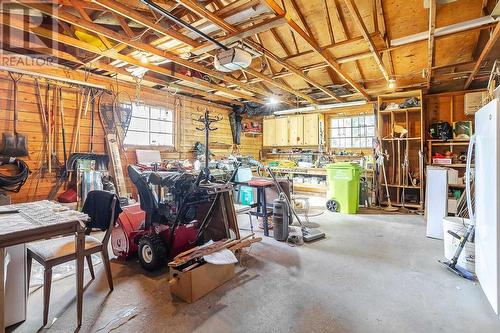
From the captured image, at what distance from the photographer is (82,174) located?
A: 453cm

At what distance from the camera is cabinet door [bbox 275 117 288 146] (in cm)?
818

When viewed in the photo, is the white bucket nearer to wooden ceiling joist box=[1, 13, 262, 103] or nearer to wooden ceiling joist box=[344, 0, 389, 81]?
wooden ceiling joist box=[344, 0, 389, 81]

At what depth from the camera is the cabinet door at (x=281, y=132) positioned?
818 cm

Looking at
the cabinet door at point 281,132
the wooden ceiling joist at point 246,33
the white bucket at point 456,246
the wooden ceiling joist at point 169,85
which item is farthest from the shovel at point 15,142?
the cabinet door at point 281,132

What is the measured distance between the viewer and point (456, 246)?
9.67 ft

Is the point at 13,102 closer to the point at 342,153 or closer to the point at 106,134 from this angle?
the point at 106,134

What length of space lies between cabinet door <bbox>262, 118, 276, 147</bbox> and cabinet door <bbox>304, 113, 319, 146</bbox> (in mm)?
1148

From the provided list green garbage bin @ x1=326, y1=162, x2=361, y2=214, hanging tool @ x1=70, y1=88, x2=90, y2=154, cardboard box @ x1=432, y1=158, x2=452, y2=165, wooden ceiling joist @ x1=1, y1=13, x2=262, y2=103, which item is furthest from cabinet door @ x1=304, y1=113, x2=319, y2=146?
hanging tool @ x1=70, y1=88, x2=90, y2=154

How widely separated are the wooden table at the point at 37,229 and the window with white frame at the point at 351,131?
7.01 m

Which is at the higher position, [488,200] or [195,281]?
[488,200]

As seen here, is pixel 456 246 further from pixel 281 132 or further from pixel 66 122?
pixel 66 122

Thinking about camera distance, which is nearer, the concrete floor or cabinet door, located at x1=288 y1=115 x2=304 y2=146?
the concrete floor

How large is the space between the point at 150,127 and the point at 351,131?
5.46 m

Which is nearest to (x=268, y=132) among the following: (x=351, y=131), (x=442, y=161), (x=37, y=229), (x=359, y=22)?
(x=351, y=131)
